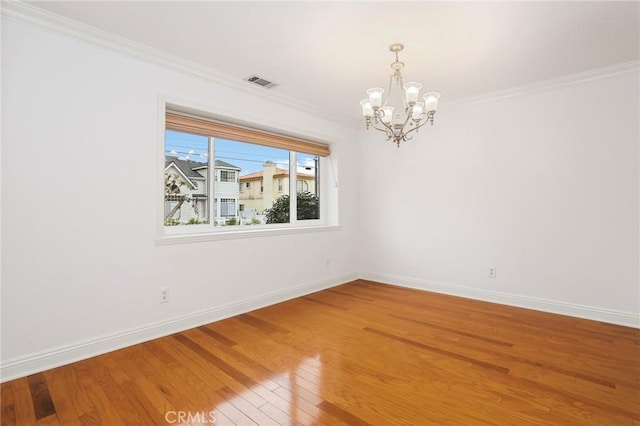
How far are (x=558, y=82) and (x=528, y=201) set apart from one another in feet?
4.19

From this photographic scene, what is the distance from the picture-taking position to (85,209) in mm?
2391

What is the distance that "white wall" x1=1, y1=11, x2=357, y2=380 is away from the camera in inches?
83.6

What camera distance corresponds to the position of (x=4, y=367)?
206cm

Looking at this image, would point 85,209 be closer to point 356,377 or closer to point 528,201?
point 356,377

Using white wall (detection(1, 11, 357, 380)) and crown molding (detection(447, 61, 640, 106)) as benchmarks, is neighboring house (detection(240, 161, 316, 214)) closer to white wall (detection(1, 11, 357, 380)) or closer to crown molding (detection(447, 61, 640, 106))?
white wall (detection(1, 11, 357, 380))

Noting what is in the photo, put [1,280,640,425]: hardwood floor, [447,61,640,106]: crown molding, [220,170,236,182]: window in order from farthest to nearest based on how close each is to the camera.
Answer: [220,170,236,182]: window
[447,61,640,106]: crown molding
[1,280,640,425]: hardwood floor

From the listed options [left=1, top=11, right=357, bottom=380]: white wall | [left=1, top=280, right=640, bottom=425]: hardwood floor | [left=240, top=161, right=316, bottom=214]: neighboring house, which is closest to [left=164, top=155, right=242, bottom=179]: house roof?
[left=1, top=11, right=357, bottom=380]: white wall

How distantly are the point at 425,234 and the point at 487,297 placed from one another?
1.06 metres

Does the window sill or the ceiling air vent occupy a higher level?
the ceiling air vent

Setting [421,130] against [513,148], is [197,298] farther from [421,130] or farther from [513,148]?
[513,148]

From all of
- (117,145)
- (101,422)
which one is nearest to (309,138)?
(117,145)

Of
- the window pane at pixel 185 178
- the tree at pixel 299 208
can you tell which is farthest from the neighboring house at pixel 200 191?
the tree at pixel 299 208

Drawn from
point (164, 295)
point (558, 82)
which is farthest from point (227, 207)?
point (558, 82)

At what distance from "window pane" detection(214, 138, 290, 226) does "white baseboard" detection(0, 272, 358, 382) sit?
0.94 meters
